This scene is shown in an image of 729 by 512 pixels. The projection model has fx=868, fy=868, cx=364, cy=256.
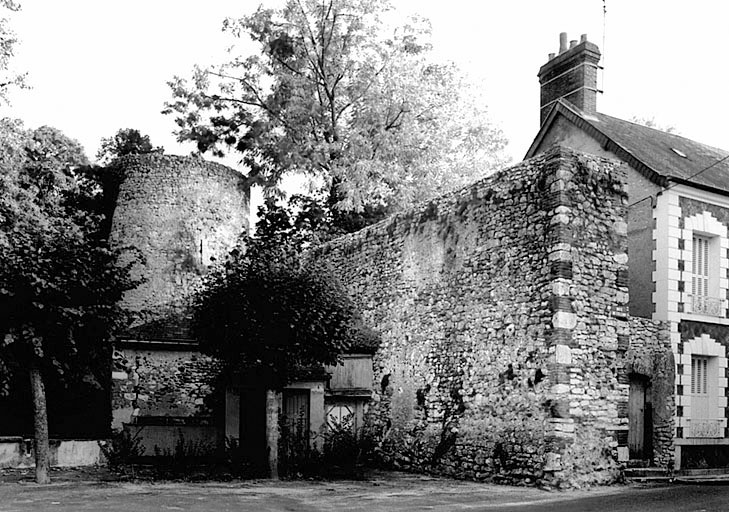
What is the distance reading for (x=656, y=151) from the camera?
1805 cm

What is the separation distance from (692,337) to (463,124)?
43.8ft

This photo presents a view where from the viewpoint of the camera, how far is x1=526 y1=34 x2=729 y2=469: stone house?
15.6 m

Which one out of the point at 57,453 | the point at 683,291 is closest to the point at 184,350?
the point at 57,453

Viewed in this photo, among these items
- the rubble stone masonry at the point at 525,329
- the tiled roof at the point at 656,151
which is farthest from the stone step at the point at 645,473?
the tiled roof at the point at 656,151

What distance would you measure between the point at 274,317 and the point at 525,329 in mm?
3859

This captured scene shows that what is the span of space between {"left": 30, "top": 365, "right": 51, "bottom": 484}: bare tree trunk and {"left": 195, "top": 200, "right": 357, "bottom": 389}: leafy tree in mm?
2655

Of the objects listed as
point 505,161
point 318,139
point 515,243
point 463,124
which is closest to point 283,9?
point 318,139

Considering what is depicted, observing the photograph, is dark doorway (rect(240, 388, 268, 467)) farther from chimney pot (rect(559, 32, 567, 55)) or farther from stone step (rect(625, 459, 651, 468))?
chimney pot (rect(559, 32, 567, 55))

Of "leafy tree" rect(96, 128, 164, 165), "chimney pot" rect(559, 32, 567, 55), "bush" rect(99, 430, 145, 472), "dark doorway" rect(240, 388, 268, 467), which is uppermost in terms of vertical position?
"chimney pot" rect(559, 32, 567, 55)

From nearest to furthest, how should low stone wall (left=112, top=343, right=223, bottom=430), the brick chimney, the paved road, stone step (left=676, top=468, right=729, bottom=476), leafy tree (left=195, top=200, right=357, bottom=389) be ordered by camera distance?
the paved road
leafy tree (left=195, top=200, right=357, bottom=389)
stone step (left=676, top=468, right=729, bottom=476)
low stone wall (left=112, top=343, right=223, bottom=430)
the brick chimney

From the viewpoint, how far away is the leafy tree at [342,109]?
25.1 metres

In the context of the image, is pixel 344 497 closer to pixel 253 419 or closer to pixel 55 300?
pixel 55 300

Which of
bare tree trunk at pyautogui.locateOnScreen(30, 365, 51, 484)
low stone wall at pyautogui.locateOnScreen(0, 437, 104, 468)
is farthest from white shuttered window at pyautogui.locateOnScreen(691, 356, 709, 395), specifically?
bare tree trunk at pyautogui.locateOnScreen(30, 365, 51, 484)

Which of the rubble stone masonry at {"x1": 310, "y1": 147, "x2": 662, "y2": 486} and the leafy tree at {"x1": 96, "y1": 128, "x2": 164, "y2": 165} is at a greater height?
the leafy tree at {"x1": 96, "y1": 128, "x2": 164, "y2": 165}
